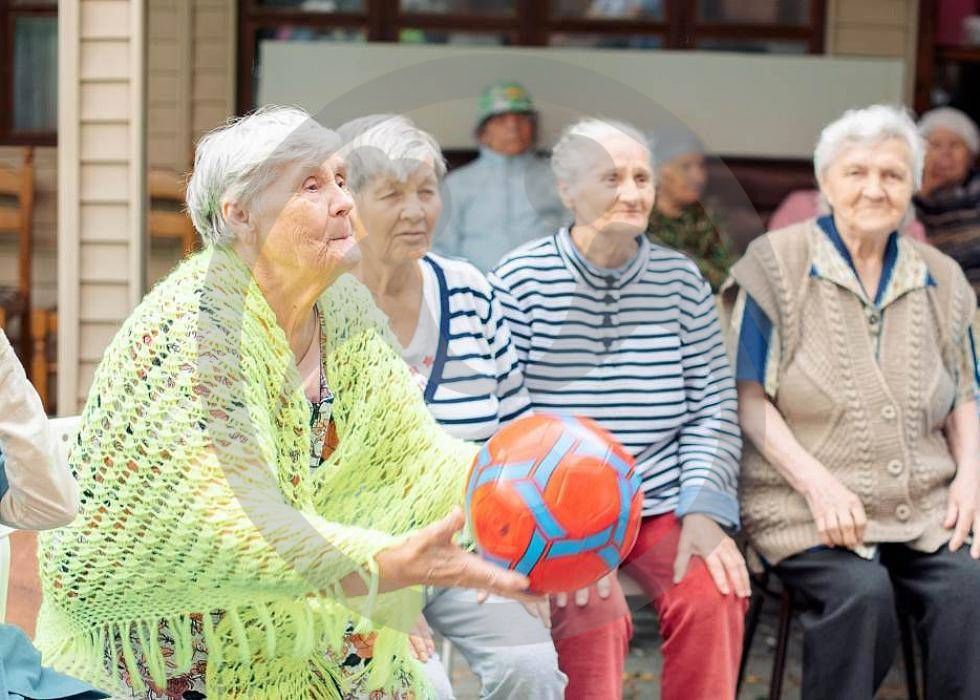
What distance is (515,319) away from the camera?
2.94 metres

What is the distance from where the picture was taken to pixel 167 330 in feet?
6.70

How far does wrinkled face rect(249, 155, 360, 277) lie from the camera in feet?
7.02

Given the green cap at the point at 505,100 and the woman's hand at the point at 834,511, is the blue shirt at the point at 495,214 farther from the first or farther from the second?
the woman's hand at the point at 834,511

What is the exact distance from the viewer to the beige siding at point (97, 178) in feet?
12.5

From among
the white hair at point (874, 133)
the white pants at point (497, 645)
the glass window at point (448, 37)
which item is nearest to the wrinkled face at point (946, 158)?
the glass window at point (448, 37)

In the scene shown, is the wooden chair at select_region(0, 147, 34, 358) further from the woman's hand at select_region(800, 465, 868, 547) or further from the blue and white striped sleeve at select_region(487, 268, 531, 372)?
the woman's hand at select_region(800, 465, 868, 547)

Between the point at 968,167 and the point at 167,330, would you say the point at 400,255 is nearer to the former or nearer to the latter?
the point at 167,330

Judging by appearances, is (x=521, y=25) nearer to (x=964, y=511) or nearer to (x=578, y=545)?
(x=964, y=511)

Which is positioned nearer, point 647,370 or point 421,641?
point 421,641

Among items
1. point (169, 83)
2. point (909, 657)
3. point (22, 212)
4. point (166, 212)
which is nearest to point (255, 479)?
point (909, 657)

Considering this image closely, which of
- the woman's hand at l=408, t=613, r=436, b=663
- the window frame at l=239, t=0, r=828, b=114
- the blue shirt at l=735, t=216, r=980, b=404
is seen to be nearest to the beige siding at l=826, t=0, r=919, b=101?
the window frame at l=239, t=0, r=828, b=114

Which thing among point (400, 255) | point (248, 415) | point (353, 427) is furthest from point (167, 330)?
point (400, 255)

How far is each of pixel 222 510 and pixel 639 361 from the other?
124cm

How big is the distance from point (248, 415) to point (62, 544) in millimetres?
393
